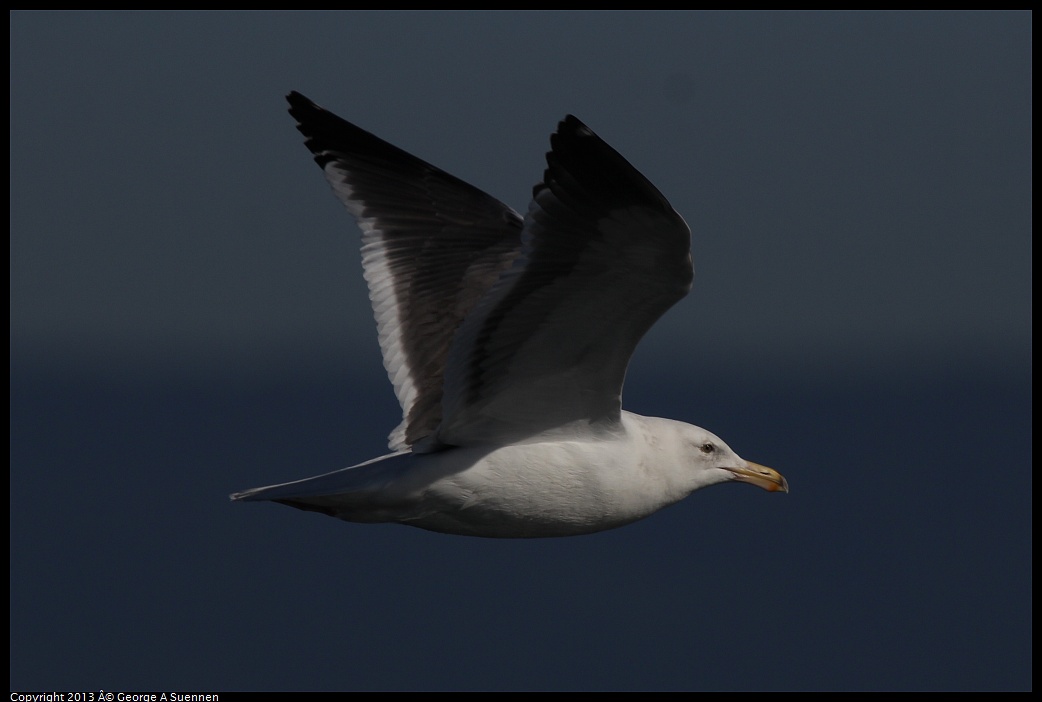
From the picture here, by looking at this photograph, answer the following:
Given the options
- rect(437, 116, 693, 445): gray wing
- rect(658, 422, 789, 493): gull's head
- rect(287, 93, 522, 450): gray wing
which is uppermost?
rect(287, 93, 522, 450): gray wing

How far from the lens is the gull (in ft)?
15.6

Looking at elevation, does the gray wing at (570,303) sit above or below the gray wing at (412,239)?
below

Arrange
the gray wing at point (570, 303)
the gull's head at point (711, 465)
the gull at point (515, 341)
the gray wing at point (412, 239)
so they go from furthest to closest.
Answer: the gray wing at point (412, 239) < the gull's head at point (711, 465) < the gull at point (515, 341) < the gray wing at point (570, 303)

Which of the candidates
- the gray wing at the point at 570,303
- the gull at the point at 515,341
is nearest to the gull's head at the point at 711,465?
the gull at the point at 515,341

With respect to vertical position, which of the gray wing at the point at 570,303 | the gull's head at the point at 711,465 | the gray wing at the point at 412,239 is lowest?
the gull's head at the point at 711,465

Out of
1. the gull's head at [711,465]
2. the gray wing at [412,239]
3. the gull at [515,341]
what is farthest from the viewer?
the gray wing at [412,239]

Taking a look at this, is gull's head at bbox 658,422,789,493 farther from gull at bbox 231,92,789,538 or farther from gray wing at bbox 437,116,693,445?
gray wing at bbox 437,116,693,445

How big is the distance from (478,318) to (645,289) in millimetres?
668

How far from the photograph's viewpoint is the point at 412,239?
6547 millimetres

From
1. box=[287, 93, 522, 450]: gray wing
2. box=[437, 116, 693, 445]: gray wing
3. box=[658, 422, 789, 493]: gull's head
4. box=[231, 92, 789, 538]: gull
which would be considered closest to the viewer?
box=[437, 116, 693, 445]: gray wing

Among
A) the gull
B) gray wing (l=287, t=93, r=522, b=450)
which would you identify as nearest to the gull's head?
the gull

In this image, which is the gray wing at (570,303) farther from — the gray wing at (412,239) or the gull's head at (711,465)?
the gray wing at (412,239)

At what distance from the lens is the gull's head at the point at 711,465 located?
587 centimetres

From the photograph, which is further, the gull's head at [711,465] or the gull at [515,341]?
the gull's head at [711,465]
